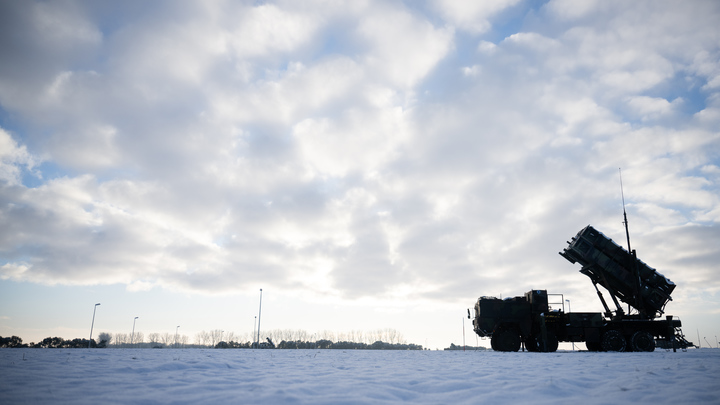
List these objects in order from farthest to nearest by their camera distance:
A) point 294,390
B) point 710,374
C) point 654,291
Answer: point 654,291, point 710,374, point 294,390

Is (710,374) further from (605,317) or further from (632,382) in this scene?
(605,317)

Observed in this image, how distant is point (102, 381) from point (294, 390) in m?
3.68

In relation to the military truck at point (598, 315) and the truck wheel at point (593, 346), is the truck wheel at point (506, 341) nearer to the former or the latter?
the military truck at point (598, 315)

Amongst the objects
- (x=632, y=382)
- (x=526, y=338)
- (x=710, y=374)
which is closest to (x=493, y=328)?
(x=526, y=338)

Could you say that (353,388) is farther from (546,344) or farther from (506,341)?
(546,344)

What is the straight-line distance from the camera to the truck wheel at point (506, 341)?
67.4 feet

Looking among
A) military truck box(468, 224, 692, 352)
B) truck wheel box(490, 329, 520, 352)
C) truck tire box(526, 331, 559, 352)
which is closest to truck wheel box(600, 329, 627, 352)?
military truck box(468, 224, 692, 352)

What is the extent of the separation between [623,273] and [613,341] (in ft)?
12.2

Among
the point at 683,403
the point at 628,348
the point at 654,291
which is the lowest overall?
the point at 628,348

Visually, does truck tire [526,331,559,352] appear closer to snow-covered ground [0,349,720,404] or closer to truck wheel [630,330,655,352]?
truck wheel [630,330,655,352]

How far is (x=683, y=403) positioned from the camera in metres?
4.97

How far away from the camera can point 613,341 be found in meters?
20.0

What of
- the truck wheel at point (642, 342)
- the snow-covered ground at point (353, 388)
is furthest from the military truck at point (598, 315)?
the snow-covered ground at point (353, 388)

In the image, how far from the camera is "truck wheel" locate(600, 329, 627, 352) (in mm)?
19719
